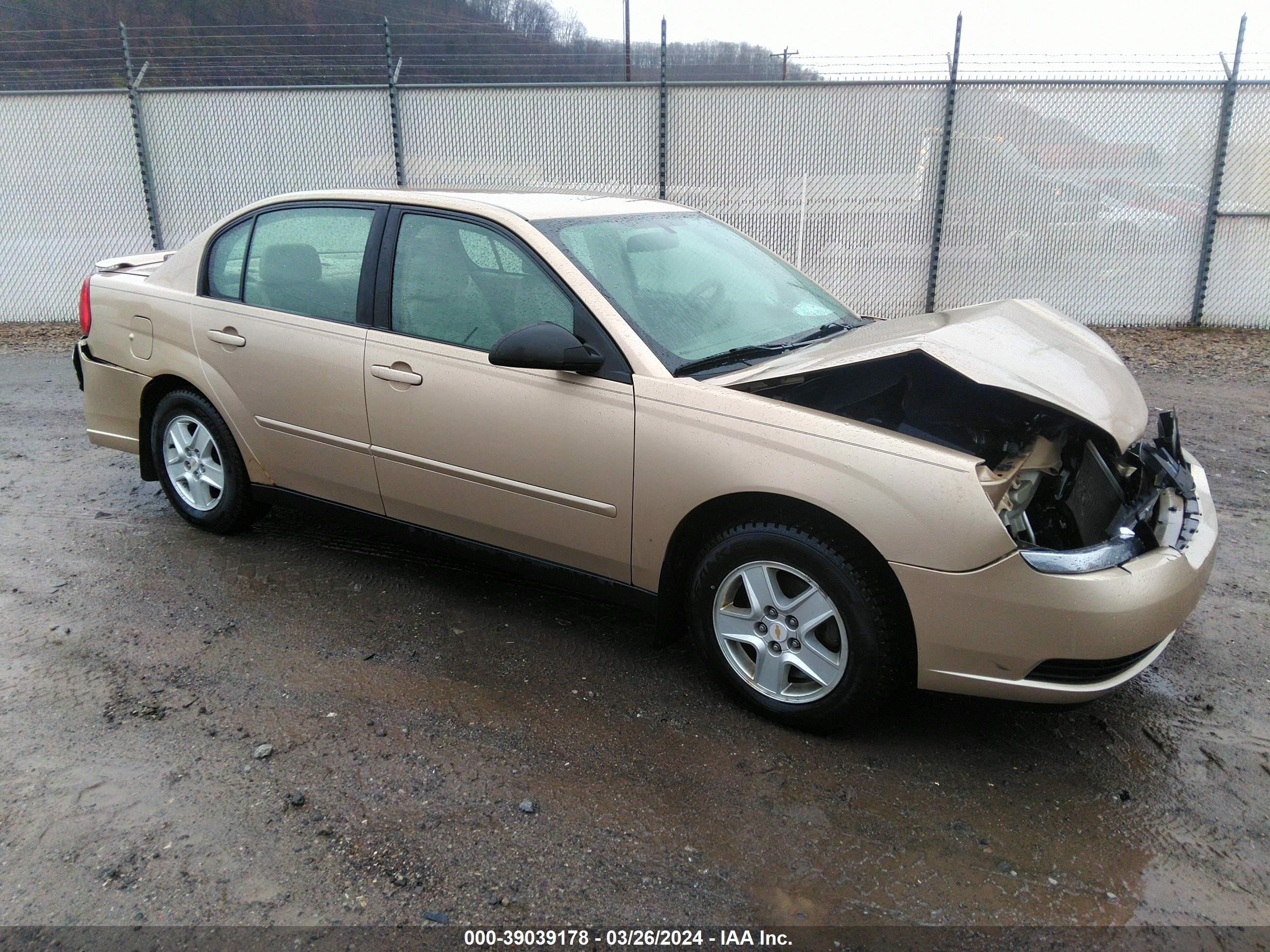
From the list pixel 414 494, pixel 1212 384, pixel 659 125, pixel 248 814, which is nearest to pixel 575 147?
pixel 659 125

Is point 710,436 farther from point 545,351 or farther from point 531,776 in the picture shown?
point 531,776

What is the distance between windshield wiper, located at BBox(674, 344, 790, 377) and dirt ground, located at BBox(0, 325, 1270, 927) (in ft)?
3.74

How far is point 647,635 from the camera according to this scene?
382 cm

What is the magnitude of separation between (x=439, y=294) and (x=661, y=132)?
7097 mm

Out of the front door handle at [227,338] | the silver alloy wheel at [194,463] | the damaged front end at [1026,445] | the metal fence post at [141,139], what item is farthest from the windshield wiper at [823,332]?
the metal fence post at [141,139]

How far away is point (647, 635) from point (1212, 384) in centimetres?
633

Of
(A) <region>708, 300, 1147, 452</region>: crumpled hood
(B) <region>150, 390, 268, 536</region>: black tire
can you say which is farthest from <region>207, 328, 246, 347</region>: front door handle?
(A) <region>708, 300, 1147, 452</region>: crumpled hood

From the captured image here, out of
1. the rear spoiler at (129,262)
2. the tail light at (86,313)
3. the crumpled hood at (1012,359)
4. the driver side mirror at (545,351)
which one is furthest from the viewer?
the rear spoiler at (129,262)

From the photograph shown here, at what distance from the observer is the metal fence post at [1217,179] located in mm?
9477

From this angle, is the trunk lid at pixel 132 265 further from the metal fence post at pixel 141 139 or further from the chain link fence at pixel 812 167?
the metal fence post at pixel 141 139

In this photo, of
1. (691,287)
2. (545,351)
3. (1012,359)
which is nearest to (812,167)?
(691,287)

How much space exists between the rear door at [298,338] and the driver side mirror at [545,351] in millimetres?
902

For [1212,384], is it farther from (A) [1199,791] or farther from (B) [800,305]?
(A) [1199,791]

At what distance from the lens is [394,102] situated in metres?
10.4
